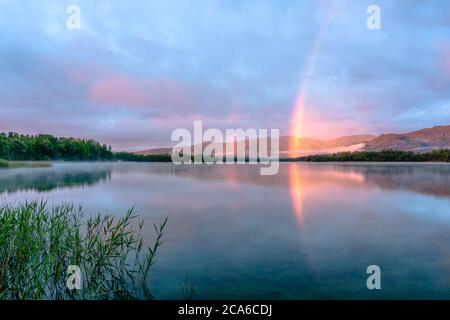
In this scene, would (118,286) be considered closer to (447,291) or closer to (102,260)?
(102,260)

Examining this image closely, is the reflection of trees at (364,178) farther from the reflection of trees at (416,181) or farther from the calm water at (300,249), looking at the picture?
the calm water at (300,249)

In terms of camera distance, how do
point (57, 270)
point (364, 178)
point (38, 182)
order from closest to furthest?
point (57, 270), point (38, 182), point (364, 178)

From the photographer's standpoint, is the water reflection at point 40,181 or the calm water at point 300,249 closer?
the calm water at point 300,249

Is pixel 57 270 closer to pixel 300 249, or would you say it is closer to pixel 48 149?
pixel 300 249

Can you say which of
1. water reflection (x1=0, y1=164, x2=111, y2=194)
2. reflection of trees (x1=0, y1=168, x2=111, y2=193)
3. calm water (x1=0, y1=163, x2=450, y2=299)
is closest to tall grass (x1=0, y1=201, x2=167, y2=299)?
calm water (x1=0, y1=163, x2=450, y2=299)

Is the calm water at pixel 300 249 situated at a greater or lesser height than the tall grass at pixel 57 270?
lesser

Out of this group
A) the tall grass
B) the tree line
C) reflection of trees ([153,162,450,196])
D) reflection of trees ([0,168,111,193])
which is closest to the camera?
the tall grass

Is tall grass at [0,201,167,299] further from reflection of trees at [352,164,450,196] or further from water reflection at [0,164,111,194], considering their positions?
reflection of trees at [352,164,450,196]

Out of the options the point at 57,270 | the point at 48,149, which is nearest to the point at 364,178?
the point at 57,270

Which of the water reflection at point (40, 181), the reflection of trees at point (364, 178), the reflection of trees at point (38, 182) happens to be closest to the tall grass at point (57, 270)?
the water reflection at point (40, 181)

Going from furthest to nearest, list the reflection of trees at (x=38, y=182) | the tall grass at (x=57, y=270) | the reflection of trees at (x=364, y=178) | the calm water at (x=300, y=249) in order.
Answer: the reflection of trees at (x=364, y=178)
the reflection of trees at (x=38, y=182)
the calm water at (x=300, y=249)
the tall grass at (x=57, y=270)

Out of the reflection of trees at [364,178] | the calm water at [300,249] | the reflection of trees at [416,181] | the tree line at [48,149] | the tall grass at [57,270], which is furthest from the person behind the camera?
the tree line at [48,149]
